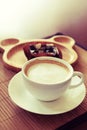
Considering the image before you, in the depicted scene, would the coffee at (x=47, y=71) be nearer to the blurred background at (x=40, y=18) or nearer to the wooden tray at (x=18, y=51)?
the wooden tray at (x=18, y=51)

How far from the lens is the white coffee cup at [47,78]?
482 mm

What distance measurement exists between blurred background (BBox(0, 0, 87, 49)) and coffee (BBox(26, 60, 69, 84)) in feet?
1.07

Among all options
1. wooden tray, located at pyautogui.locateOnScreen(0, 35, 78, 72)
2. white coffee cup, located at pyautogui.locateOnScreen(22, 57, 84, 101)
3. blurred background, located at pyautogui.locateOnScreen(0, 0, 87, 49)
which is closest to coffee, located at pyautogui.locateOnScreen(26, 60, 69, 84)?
white coffee cup, located at pyautogui.locateOnScreen(22, 57, 84, 101)

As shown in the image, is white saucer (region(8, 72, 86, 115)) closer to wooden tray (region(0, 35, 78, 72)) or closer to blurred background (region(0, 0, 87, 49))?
wooden tray (region(0, 35, 78, 72))

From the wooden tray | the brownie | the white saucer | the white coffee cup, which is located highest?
the white coffee cup

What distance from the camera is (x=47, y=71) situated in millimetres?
527

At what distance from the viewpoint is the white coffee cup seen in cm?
48

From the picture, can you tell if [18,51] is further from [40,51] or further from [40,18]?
[40,18]

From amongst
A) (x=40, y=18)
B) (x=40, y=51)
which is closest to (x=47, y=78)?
(x=40, y=51)

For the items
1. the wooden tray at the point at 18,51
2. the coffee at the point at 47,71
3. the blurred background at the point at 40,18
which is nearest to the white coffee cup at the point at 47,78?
the coffee at the point at 47,71

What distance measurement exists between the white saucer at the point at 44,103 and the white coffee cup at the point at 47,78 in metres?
0.02

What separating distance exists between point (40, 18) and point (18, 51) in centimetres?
23

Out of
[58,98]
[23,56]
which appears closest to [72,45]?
[23,56]

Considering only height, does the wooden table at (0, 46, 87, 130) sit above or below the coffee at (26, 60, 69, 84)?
below
